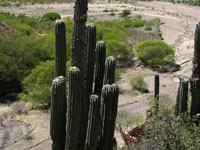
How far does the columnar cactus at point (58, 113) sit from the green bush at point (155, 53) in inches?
879

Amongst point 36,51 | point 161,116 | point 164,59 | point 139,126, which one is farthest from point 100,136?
point 164,59

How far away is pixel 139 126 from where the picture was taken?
1390 centimetres

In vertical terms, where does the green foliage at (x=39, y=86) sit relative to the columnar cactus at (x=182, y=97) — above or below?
below

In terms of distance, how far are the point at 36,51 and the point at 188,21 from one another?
38084mm

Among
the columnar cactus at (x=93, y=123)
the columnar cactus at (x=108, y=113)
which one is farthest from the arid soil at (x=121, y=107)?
the columnar cactus at (x=93, y=123)

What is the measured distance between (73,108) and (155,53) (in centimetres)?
2400

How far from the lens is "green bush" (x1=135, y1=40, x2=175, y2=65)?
29233 mm

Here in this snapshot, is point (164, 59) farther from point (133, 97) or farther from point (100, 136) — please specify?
point (100, 136)

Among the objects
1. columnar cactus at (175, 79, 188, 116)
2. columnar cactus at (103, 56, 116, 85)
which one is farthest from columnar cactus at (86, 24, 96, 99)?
columnar cactus at (175, 79, 188, 116)

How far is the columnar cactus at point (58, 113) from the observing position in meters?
7.81

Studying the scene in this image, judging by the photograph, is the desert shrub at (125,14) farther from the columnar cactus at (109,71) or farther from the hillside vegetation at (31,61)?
the columnar cactus at (109,71)

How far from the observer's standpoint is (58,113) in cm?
817

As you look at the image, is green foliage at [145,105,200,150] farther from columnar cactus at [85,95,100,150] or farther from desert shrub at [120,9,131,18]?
desert shrub at [120,9,131,18]

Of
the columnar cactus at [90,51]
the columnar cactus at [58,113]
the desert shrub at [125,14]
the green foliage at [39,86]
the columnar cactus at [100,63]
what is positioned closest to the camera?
the columnar cactus at [58,113]
